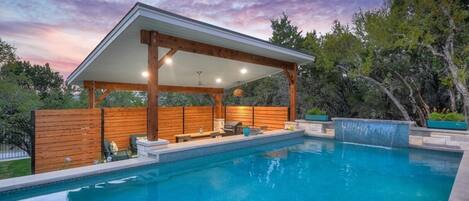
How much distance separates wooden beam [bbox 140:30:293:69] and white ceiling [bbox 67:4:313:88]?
0.49 ft

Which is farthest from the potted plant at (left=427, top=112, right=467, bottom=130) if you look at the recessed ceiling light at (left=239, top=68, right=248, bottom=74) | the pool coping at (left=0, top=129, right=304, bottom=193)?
the pool coping at (left=0, top=129, right=304, bottom=193)

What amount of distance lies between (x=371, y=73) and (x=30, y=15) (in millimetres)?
14560

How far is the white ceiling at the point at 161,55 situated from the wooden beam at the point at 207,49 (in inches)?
5.9

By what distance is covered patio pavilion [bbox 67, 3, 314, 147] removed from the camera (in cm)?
576

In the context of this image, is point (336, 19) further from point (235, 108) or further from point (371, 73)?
point (235, 108)

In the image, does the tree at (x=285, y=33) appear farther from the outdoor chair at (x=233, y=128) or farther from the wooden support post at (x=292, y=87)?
the outdoor chair at (x=233, y=128)

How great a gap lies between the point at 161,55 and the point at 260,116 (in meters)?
5.64

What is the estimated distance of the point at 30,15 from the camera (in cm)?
962

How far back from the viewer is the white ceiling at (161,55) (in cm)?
558

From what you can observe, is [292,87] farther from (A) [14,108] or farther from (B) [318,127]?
(A) [14,108]

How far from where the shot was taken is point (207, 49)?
7211 mm

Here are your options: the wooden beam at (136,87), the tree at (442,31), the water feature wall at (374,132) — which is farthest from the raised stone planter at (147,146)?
the tree at (442,31)

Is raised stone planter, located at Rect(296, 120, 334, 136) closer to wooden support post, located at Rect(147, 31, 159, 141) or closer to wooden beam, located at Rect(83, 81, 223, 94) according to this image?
wooden beam, located at Rect(83, 81, 223, 94)

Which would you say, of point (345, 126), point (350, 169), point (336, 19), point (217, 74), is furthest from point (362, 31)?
point (350, 169)
